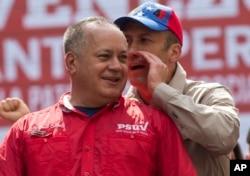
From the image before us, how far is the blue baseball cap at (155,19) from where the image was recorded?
3.56 m

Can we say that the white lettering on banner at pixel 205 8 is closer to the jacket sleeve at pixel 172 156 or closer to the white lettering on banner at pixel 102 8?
the white lettering on banner at pixel 102 8

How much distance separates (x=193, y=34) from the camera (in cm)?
763

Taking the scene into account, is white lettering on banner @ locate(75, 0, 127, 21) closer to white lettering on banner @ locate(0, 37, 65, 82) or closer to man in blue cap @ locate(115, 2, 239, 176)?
white lettering on banner @ locate(0, 37, 65, 82)

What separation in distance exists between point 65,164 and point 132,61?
55 centimetres

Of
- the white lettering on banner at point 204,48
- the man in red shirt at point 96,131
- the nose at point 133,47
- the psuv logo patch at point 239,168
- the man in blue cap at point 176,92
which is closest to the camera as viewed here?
the man in red shirt at point 96,131

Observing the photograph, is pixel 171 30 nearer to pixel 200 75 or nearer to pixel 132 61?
pixel 132 61

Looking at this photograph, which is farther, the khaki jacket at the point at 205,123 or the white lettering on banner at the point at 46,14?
the white lettering on banner at the point at 46,14

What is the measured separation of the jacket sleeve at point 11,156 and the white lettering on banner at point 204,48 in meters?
4.45

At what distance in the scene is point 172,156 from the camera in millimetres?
3227

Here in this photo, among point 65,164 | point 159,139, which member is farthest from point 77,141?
point 159,139

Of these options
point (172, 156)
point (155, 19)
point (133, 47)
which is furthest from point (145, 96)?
point (172, 156)

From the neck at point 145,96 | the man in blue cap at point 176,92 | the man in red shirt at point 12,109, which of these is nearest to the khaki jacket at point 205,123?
the man in blue cap at point 176,92

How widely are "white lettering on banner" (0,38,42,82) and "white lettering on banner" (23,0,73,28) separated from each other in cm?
16

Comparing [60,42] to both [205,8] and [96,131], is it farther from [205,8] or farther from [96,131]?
[96,131]
